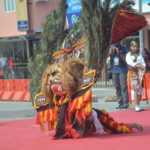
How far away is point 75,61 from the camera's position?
21.3 feet

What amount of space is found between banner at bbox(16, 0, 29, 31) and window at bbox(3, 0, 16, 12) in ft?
5.07

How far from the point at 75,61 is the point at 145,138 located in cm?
144

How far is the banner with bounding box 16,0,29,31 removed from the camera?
91.3 ft

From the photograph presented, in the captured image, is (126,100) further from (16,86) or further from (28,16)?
(28,16)

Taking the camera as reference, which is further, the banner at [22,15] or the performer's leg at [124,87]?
the banner at [22,15]

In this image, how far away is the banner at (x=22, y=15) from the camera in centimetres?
2783

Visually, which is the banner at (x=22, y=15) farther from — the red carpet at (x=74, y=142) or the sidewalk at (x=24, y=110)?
the red carpet at (x=74, y=142)

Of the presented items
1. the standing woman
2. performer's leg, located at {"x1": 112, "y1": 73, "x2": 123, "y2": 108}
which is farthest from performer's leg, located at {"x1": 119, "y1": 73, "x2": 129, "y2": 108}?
the standing woman

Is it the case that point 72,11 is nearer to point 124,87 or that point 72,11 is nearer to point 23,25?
point 124,87

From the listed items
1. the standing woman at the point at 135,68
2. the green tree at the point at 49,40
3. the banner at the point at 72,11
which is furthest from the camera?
the standing woman at the point at 135,68

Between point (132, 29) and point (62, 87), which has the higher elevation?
point (132, 29)

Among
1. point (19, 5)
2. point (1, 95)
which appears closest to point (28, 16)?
point (19, 5)

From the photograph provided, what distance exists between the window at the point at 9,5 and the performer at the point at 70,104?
2343 cm

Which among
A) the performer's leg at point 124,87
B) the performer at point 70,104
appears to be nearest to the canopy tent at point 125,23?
the performer at point 70,104
